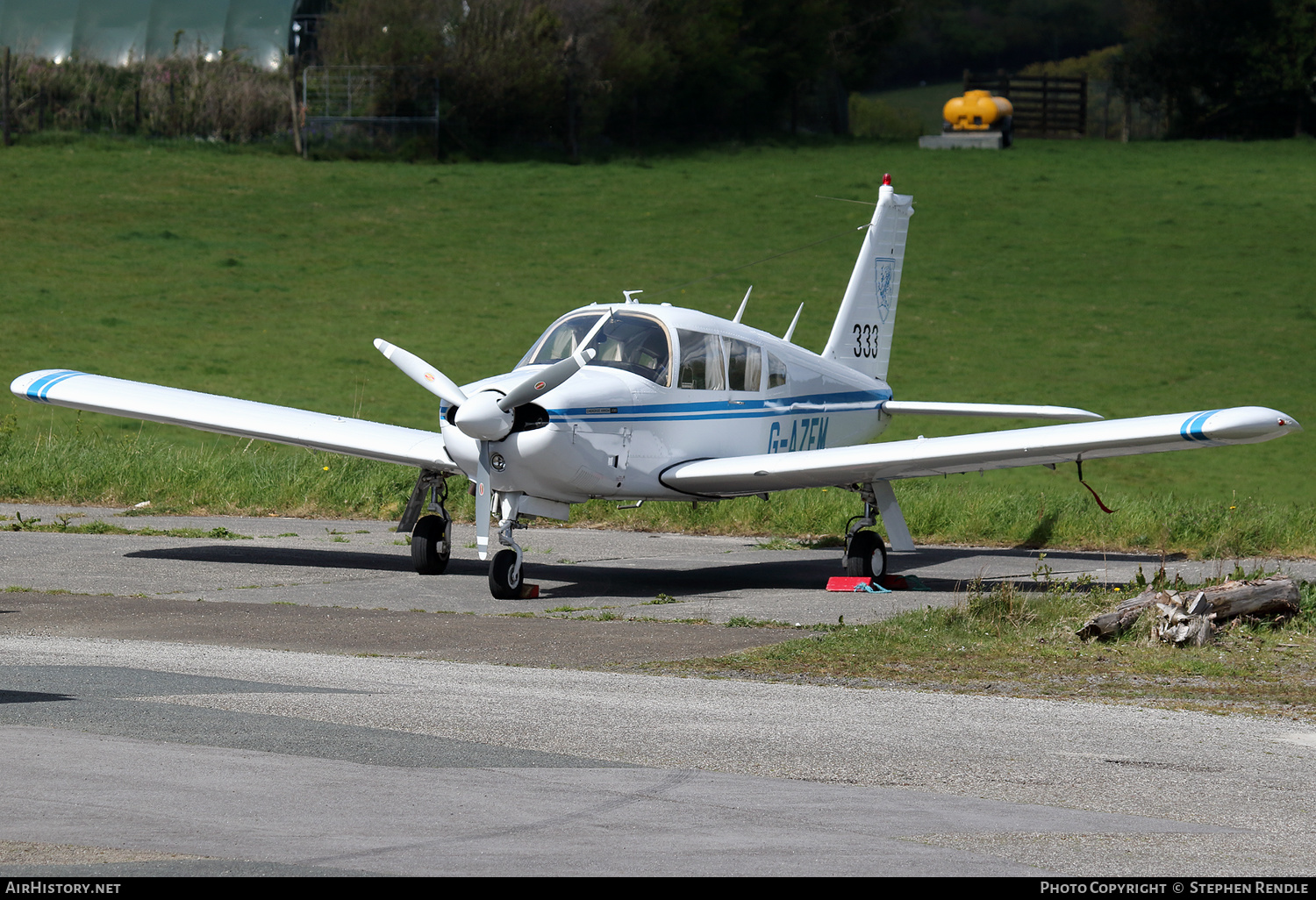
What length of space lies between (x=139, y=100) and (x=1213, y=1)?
44.6 meters

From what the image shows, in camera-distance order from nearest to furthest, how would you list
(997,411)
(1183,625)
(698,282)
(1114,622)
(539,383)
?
1. (1183,625)
2. (1114,622)
3. (539,383)
4. (997,411)
5. (698,282)

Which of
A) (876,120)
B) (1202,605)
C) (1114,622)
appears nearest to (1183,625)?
(1202,605)

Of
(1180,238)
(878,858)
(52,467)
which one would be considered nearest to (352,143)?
(1180,238)

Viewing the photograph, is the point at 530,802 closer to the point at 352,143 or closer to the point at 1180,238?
the point at 1180,238

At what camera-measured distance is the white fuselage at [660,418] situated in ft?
44.9

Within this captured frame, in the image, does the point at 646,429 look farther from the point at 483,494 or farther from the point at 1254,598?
the point at 1254,598

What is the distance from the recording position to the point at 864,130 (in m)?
90.6

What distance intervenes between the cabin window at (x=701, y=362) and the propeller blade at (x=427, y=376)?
7.81 ft

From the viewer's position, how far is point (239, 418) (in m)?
16.3

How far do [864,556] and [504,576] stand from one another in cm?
376

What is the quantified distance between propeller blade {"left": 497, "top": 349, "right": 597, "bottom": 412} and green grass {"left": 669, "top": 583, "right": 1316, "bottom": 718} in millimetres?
3414

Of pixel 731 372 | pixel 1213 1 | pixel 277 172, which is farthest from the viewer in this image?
pixel 1213 1

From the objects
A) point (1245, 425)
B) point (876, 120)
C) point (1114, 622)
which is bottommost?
point (1114, 622)

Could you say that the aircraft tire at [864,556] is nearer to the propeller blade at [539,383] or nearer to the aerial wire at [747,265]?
the propeller blade at [539,383]
